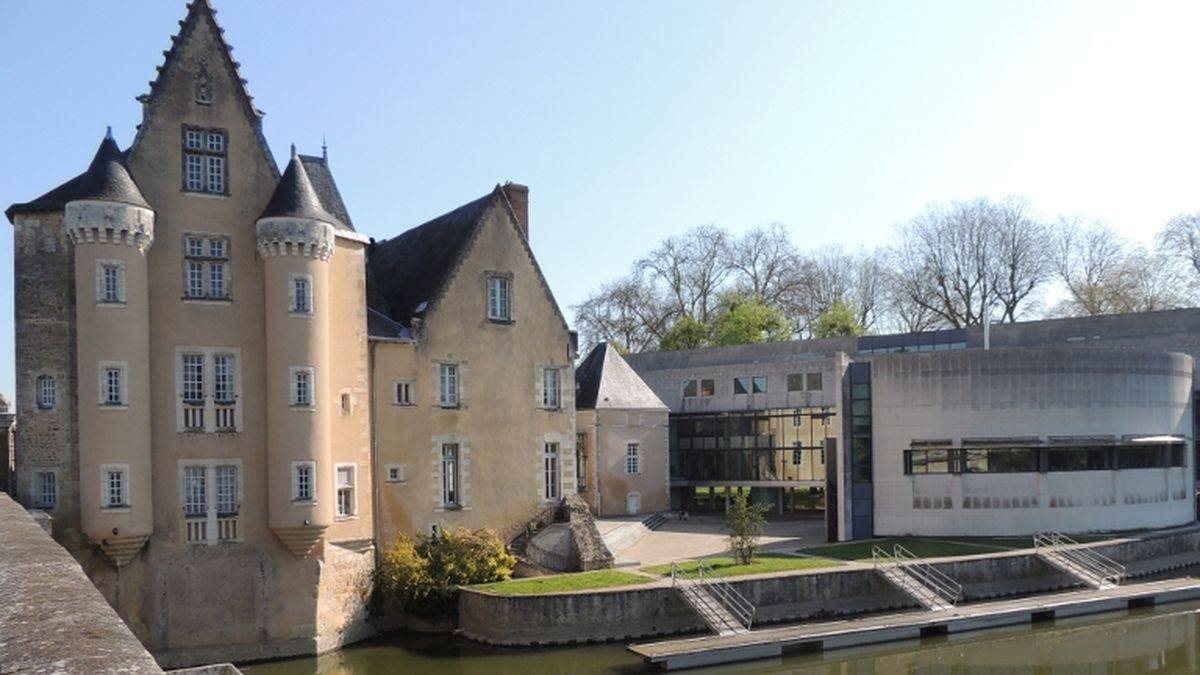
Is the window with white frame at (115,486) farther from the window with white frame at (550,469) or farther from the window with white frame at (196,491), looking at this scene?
the window with white frame at (550,469)

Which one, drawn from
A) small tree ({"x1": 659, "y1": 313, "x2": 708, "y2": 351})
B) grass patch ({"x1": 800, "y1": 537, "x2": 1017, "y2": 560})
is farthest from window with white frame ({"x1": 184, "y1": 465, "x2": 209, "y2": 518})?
small tree ({"x1": 659, "y1": 313, "x2": 708, "y2": 351})

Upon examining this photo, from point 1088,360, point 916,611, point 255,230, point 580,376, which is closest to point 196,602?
point 255,230

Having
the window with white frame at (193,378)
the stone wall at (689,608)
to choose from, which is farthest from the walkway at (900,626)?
the window with white frame at (193,378)

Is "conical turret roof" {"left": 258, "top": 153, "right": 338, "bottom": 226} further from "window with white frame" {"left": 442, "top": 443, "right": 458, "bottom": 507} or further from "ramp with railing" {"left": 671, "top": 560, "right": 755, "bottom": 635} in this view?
"ramp with railing" {"left": 671, "top": 560, "right": 755, "bottom": 635}

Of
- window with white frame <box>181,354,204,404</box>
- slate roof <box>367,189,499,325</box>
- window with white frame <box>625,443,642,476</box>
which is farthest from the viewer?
window with white frame <box>625,443,642,476</box>

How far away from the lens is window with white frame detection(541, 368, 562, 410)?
27906 millimetres

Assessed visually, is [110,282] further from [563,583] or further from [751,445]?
[751,445]

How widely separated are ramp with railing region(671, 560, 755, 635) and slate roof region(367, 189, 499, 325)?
30.5 feet

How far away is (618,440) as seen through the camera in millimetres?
36969

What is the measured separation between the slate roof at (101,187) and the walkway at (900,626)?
1344cm

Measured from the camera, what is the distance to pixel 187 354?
2122 cm

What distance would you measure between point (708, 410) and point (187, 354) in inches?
977

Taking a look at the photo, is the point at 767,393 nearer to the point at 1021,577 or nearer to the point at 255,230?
the point at 1021,577

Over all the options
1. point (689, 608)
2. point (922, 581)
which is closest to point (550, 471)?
point (689, 608)
